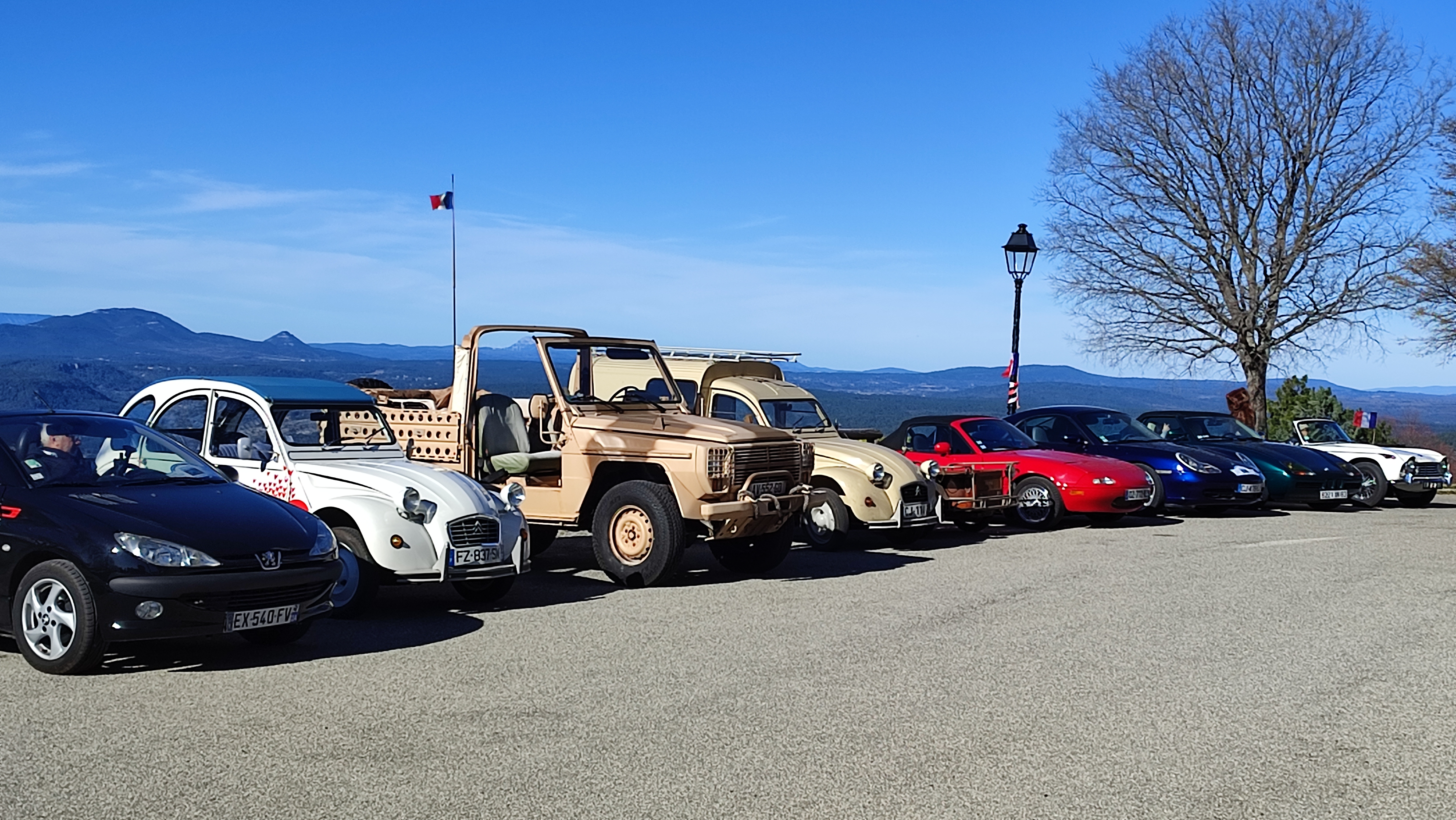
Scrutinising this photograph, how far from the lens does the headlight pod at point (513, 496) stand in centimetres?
1088

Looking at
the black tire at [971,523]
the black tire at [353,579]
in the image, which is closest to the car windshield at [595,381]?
the black tire at [353,579]

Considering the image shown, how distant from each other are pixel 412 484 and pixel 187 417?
2.15 m

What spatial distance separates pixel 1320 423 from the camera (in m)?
25.3

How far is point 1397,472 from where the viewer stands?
22.9 meters

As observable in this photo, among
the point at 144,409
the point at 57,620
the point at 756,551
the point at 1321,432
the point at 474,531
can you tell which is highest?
the point at 144,409

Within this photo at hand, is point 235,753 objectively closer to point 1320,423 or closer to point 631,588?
point 631,588

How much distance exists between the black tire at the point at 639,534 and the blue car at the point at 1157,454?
908cm

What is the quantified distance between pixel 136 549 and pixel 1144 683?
5.59 metres

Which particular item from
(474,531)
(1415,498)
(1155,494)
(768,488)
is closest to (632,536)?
(768,488)

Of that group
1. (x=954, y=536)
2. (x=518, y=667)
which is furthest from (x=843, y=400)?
(x=518, y=667)

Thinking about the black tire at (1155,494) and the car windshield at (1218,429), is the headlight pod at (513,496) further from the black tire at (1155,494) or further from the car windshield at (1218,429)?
the car windshield at (1218,429)

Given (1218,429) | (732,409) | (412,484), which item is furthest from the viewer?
(1218,429)

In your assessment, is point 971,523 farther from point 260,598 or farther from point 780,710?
point 260,598

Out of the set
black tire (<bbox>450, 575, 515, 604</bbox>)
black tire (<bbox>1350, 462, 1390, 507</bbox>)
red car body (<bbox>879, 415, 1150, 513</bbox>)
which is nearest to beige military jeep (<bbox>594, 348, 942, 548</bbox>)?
red car body (<bbox>879, 415, 1150, 513</bbox>)
